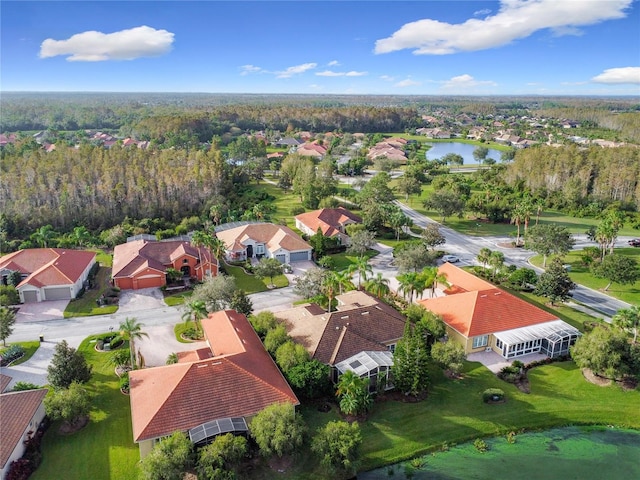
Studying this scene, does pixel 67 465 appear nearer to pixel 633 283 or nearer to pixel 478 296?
pixel 478 296

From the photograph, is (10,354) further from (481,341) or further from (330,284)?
(481,341)

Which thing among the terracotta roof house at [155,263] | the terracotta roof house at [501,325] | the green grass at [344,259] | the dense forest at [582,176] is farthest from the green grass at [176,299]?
the dense forest at [582,176]

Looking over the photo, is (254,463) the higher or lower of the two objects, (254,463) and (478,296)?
the lower

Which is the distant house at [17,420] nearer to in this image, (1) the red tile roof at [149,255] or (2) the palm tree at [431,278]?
(1) the red tile roof at [149,255]

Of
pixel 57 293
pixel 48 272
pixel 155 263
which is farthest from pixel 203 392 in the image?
pixel 48 272

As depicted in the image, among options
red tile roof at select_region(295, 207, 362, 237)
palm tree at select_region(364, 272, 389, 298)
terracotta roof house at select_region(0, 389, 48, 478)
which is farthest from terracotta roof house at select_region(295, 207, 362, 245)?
terracotta roof house at select_region(0, 389, 48, 478)

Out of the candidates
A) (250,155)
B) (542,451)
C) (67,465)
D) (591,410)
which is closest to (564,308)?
(591,410)

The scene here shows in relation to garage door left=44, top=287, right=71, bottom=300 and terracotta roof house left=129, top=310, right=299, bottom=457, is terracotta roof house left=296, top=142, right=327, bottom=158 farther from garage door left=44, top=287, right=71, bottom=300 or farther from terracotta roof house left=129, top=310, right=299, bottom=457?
terracotta roof house left=129, top=310, right=299, bottom=457
